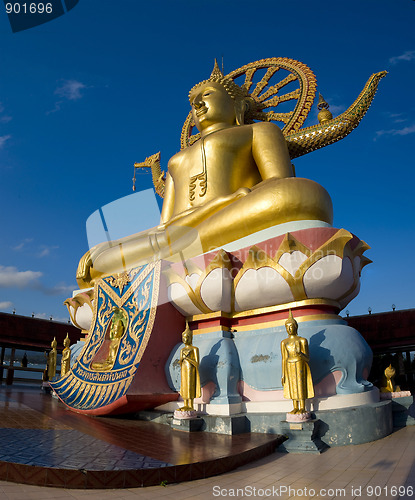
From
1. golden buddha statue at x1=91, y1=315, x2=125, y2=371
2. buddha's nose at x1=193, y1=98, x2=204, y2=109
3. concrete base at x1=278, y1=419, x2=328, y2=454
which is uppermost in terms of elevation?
buddha's nose at x1=193, y1=98, x2=204, y2=109

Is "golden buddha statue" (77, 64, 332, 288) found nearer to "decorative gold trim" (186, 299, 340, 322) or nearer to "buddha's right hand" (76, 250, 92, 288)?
"buddha's right hand" (76, 250, 92, 288)

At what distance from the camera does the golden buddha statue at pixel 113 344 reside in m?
6.74

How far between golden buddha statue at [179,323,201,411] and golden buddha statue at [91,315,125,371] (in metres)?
1.79

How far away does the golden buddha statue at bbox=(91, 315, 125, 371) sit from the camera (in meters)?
6.74

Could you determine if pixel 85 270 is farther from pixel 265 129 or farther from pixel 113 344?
pixel 265 129

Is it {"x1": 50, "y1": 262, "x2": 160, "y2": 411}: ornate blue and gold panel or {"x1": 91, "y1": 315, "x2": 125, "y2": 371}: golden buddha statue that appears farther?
{"x1": 91, "y1": 315, "x2": 125, "y2": 371}: golden buddha statue

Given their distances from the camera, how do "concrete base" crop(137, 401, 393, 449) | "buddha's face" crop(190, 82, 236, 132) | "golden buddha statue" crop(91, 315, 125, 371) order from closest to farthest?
1. "concrete base" crop(137, 401, 393, 449)
2. "golden buddha statue" crop(91, 315, 125, 371)
3. "buddha's face" crop(190, 82, 236, 132)

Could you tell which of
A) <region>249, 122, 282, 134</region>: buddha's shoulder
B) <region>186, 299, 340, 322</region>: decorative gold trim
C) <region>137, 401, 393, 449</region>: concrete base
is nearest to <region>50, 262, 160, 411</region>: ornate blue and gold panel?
<region>186, 299, 340, 322</region>: decorative gold trim

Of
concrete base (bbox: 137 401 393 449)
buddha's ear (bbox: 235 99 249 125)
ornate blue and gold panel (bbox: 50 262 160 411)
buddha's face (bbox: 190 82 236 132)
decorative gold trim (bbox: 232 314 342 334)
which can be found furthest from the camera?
buddha's ear (bbox: 235 99 249 125)

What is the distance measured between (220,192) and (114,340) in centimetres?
351

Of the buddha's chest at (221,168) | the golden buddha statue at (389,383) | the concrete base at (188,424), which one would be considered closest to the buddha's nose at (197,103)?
the buddha's chest at (221,168)

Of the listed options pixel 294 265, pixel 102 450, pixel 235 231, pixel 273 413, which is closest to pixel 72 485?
pixel 102 450

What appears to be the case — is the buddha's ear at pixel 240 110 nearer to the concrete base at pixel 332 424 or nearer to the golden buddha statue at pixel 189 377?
the golden buddha statue at pixel 189 377

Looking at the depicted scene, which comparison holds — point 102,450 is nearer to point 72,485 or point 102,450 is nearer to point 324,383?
point 72,485
